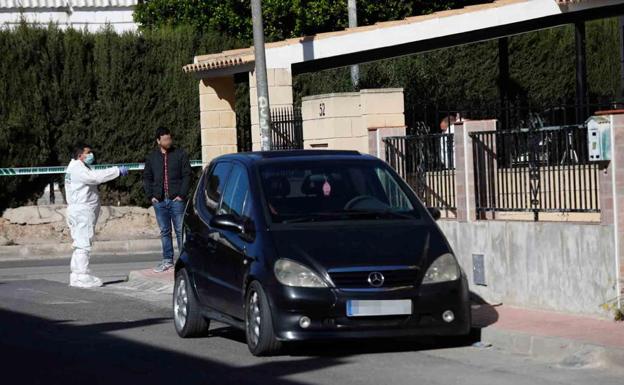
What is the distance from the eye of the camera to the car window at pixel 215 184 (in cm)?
1310

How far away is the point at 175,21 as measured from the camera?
38875 mm

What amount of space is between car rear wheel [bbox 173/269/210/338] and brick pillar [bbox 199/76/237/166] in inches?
495

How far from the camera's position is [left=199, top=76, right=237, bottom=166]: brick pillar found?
26000mm

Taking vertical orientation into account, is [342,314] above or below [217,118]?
below

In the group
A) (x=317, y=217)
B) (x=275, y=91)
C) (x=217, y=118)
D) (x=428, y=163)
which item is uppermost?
(x=275, y=91)

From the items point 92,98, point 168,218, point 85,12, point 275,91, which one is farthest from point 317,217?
point 85,12

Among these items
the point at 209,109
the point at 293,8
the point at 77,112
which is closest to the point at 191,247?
the point at 209,109

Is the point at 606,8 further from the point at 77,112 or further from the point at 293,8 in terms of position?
the point at 293,8

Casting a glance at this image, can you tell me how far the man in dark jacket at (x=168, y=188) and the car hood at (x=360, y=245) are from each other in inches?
323

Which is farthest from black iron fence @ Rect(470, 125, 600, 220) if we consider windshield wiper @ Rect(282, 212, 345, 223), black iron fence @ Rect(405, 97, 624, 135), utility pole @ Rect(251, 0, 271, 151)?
utility pole @ Rect(251, 0, 271, 151)

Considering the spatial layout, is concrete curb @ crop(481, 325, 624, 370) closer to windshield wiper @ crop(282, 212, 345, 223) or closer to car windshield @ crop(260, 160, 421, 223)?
car windshield @ crop(260, 160, 421, 223)

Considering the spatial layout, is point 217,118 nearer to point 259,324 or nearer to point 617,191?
point 617,191

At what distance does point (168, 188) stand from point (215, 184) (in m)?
6.54

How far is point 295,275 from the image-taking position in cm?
1126
